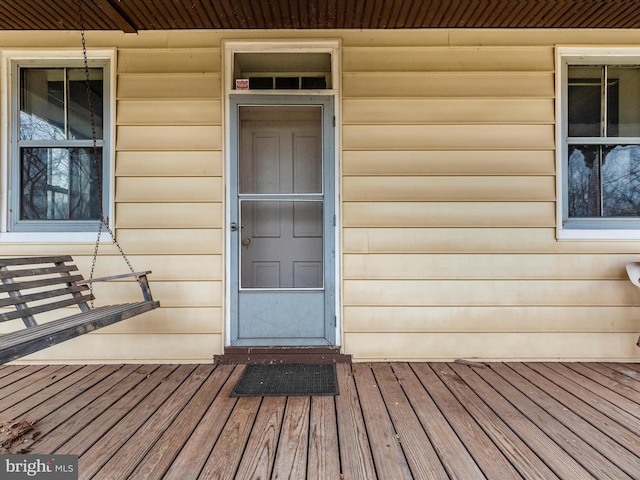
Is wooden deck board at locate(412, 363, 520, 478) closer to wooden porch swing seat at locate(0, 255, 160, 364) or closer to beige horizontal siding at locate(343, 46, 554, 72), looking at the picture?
wooden porch swing seat at locate(0, 255, 160, 364)

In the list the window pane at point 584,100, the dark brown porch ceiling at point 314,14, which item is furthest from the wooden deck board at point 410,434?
the dark brown porch ceiling at point 314,14

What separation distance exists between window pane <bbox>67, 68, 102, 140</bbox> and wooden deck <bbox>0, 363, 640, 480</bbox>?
1806 millimetres

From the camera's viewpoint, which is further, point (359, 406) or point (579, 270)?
point (579, 270)

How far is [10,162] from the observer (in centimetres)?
266

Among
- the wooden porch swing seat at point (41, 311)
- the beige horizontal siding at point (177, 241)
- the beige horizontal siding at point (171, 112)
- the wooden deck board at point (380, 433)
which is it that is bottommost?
the wooden deck board at point (380, 433)

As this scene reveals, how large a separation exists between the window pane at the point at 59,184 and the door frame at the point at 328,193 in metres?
1.02

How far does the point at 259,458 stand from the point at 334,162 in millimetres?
1961

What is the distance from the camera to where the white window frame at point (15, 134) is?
103 inches

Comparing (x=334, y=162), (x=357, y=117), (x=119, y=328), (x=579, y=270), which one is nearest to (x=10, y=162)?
(x=119, y=328)

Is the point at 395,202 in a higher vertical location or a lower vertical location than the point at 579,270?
higher

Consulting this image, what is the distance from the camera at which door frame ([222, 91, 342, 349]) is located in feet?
8.73

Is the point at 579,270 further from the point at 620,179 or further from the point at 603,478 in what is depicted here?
the point at 603,478

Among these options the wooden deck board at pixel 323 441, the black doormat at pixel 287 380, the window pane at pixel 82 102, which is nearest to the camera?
the wooden deck board at pixel 323 441

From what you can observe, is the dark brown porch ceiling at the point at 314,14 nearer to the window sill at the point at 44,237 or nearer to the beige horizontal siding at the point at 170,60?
the beige horizontal siding at the point at 170,60
